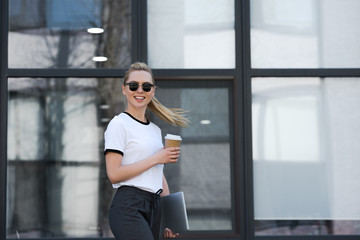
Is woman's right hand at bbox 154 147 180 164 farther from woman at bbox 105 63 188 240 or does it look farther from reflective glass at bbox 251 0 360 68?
reflective glass at bbox 251 0 360 68

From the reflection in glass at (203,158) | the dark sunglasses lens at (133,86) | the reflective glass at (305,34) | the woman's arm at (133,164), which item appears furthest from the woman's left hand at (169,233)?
the reflective glass at (305,34)

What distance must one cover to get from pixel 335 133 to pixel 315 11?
3.93 feet

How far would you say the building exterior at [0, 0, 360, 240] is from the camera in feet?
18.0

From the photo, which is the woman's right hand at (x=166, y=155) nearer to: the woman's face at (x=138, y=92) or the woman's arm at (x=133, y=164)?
the woman's arm at (x=133, y=164)

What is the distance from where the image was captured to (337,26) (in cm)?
572

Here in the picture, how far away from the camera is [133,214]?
3.44m

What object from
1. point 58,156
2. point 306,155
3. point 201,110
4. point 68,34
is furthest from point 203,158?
point 68,34

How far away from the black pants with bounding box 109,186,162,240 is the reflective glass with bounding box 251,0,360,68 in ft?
8.15

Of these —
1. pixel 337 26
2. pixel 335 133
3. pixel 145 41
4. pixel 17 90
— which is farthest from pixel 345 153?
pixel 17 90

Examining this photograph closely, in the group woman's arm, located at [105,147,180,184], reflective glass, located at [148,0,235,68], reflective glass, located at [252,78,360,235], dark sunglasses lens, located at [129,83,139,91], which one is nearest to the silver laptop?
woman's arm, located at [105,147,180,184]

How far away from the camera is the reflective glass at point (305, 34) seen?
566 cm

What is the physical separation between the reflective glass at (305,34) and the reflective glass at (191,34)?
0.88ft

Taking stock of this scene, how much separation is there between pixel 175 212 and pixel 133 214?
1.24 ft

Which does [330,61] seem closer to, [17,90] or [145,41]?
[145,41]
